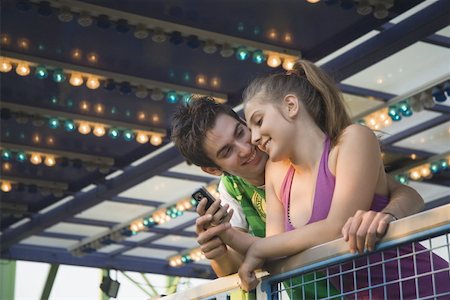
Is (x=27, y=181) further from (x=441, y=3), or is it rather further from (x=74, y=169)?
(x=441, y=3)

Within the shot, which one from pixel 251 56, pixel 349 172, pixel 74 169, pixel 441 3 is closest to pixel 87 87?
pixel 251 56

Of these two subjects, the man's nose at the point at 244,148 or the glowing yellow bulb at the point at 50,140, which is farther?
the glowing yellow bulb at the point at 50,140

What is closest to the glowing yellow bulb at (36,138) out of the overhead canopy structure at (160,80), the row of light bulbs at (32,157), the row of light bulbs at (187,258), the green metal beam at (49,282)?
the overhead canopy structure at (160,80)

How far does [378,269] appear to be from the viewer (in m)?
1.95

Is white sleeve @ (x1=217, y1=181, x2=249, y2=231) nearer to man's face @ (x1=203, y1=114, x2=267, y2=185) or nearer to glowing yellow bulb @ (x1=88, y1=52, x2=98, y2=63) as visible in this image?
man's face @ (x1=203, y1=114, x2=267, y2=185)

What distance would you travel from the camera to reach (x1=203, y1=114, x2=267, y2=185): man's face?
2.64 metres

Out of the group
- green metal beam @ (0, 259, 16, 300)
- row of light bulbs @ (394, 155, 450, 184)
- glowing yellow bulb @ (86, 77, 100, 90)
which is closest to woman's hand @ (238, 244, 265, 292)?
glowing yellow bulb @ (86, 77, 100, 90)

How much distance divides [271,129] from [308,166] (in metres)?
0.12

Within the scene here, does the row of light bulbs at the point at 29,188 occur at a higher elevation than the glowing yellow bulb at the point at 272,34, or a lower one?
higher

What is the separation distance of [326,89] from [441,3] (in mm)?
5029

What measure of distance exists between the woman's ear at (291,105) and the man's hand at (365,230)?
0.45m

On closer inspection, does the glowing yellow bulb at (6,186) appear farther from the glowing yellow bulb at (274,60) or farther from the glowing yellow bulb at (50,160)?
the glowing yellow bulb at (274,60)

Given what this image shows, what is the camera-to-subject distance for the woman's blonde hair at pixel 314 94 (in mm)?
2309

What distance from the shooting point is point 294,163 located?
2.30m
